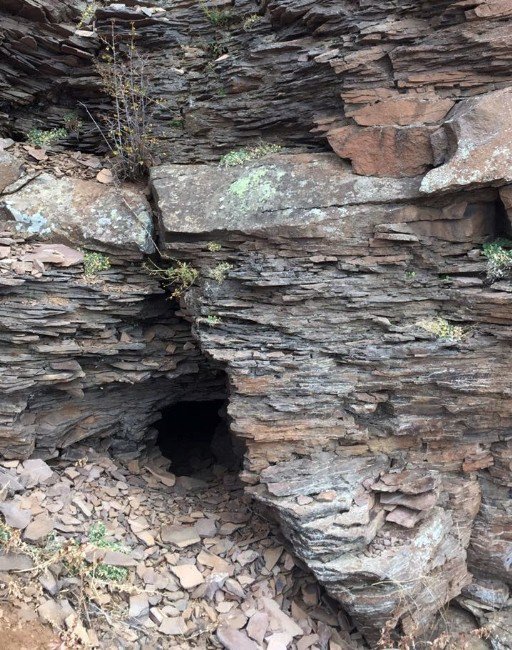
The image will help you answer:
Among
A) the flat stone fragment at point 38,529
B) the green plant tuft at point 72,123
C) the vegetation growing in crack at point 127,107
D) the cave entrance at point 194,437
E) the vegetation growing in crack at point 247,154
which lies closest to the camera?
the flat stone fragment at point 38,529

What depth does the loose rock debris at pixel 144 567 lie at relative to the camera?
16.0ft

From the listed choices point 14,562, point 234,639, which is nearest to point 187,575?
point 234,639

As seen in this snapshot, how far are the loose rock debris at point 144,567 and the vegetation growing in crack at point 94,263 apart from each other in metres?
2.66

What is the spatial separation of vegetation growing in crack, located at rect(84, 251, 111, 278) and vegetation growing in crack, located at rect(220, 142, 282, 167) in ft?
6.63

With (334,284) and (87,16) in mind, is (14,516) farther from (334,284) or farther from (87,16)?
(87,16)

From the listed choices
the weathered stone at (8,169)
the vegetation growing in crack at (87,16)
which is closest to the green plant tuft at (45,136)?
the weathered stone at (8,169)

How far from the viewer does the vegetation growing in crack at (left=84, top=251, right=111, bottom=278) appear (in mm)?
6117

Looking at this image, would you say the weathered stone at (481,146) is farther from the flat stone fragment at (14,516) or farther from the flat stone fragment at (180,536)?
the flat stone fragment at (14,516)

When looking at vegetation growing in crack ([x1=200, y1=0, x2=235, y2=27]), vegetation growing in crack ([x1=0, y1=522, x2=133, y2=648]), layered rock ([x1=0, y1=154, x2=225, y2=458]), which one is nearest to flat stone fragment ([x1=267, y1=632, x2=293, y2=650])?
vegetation growing in crack ([x1=0, y1=522, x2=133, y2=648])

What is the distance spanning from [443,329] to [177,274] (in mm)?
3342

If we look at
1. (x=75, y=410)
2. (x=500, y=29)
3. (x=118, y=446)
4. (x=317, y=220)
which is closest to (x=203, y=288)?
(x=317, y=220)

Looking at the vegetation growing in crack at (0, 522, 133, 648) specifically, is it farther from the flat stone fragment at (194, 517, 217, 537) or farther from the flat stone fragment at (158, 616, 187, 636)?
the flat stone fragment at (194, 517, 217, 537)

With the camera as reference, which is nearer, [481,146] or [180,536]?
[481,146]

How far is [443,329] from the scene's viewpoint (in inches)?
218
